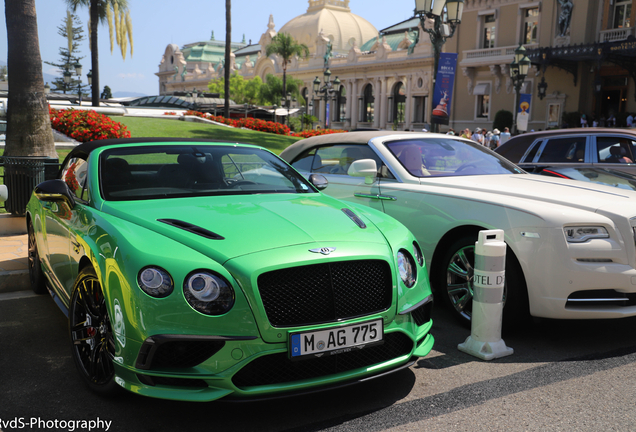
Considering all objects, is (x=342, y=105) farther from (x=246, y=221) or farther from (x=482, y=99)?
(x=246, y=221)

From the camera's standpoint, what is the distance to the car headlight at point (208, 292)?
112 inches

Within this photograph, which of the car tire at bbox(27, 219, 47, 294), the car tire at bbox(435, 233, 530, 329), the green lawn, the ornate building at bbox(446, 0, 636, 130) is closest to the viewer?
the car tire at bbox(435, 233, 530, 329)

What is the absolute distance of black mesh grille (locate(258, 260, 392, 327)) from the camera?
2926 millimetres

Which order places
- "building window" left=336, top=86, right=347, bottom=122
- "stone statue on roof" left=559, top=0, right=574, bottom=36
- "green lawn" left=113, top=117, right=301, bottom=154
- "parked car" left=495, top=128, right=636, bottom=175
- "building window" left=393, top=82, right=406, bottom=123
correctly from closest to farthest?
"parked car" left=495, top=128, right=636, bottom=175
"green lawn" left=113, top=117, right=301, bottom=154
"stone statue on roof" left=559, top=0, right=574, bottom=36
"building window" left=393, top=82, right=406, bottom=123
"building window" left=336, top=86, right=347, bottom=122

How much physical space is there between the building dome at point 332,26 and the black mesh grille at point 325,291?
86.6 meters

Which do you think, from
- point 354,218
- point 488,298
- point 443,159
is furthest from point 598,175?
point 354,218

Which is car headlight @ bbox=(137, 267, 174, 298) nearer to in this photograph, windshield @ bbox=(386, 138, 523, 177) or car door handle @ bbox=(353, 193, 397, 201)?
car door handle @ bbox=(353, 193, 397, 201)

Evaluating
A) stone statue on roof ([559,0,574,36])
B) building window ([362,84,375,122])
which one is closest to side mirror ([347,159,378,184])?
stone statue on roof ([559,0,574,36])

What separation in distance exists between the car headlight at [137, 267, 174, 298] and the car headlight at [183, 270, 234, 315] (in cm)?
9

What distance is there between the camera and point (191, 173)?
4328 millimetres

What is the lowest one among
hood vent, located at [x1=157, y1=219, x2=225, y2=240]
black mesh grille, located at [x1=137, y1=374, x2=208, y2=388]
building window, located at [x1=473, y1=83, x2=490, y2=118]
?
black mesh grille, located at [x1=137, y1=374, x2=208, y2=388]

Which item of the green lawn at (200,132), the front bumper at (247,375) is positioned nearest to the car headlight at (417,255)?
the front bumper at (247,375)

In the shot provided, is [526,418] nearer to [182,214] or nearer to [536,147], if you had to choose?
[182,214]

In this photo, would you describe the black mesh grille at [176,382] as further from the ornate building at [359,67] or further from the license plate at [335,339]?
the ornate building at [359,67]
